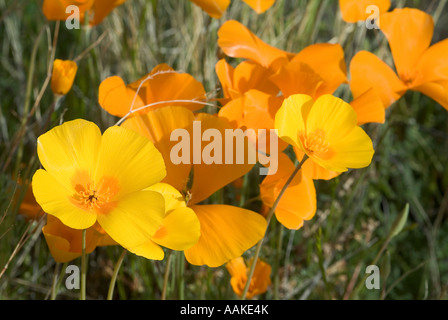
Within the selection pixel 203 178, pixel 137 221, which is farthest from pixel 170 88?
pixel 137 221

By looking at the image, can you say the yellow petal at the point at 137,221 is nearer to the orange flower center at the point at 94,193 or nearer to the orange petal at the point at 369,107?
the orange flower center at the point at 94,193

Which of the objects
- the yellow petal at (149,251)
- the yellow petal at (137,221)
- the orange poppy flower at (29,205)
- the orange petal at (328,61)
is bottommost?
the yellow petal at (149,251)

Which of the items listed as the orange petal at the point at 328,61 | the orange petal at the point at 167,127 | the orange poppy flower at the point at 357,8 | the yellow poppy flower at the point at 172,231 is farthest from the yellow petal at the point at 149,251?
the orange poppy flower at the point at 357,8

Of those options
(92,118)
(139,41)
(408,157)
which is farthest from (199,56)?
(408,157)

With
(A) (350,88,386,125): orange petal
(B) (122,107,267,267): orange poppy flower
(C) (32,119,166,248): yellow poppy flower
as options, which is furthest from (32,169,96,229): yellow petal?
(A) (350,88,386,125): orange petal

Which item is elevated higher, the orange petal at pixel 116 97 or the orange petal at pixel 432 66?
the orange petal at pixel 432 66

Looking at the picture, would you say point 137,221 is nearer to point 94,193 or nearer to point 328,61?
point 94,193
